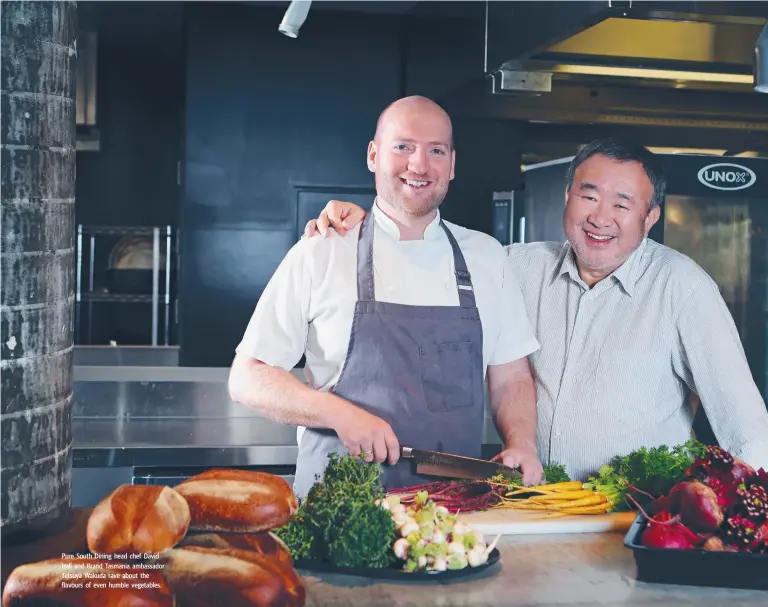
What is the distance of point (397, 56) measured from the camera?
627 centimetres

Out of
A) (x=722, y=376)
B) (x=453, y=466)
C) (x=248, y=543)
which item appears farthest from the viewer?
(x=722, y=376)

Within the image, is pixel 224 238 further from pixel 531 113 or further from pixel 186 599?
pixel 186 599

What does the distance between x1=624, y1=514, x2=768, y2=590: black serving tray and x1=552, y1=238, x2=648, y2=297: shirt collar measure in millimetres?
990

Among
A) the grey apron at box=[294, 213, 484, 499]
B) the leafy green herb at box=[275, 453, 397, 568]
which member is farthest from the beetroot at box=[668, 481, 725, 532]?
the grey apron at box=[294, 213, 484, 499]

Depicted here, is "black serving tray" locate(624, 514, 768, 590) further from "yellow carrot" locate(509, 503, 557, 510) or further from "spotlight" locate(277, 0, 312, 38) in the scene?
"spotlight" locate(277, 0, 312, 38)

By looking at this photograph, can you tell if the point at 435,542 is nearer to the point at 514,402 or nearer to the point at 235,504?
the point at 235,504

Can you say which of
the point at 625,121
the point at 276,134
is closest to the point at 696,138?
the point at 625,121

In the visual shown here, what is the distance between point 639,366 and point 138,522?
1.39 meters

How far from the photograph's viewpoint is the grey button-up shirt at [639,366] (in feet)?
7.66

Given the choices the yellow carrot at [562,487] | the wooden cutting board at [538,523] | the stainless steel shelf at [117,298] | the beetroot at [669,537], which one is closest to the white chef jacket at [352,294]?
the yellow carrot at [562,487]

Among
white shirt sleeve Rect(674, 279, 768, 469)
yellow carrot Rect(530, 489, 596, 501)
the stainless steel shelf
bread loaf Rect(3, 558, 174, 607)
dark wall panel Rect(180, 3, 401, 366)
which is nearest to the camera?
bread loaf Rect(3, 558, 174, 607)

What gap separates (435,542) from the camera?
1.57 meters

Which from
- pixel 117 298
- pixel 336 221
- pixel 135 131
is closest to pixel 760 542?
pixel 336 221

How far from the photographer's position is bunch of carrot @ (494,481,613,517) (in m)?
1.97
